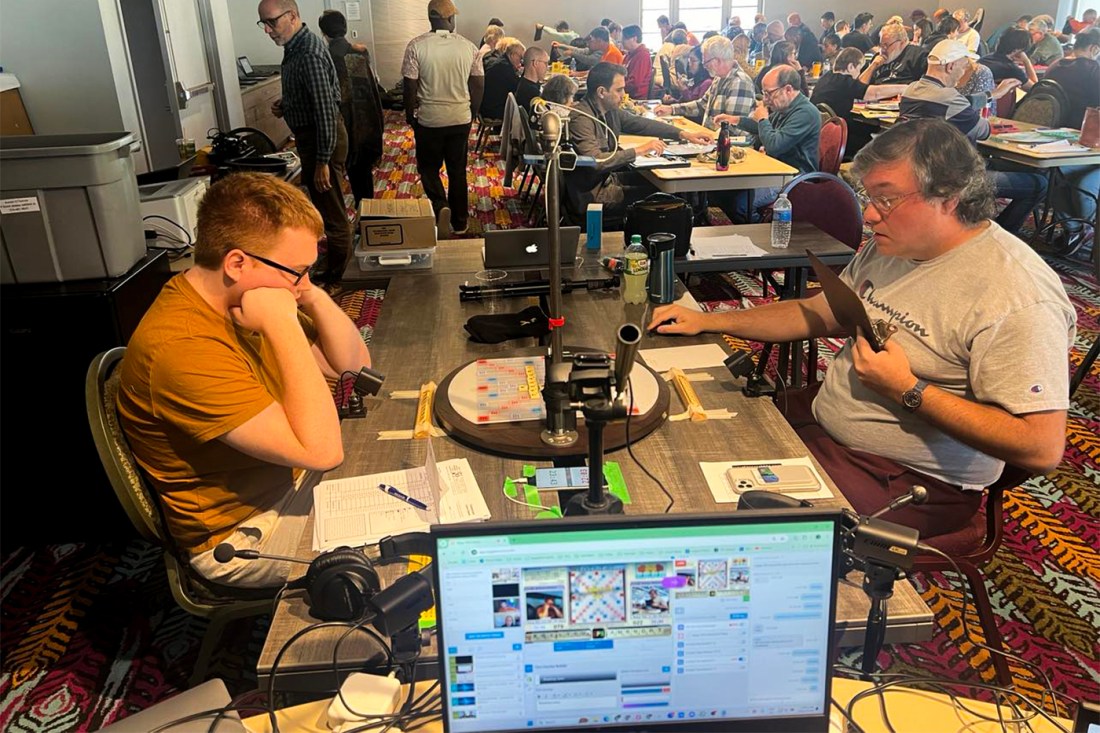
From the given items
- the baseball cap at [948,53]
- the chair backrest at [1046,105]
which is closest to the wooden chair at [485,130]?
the baseball cap at [948,53]

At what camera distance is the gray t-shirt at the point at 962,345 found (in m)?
1.68

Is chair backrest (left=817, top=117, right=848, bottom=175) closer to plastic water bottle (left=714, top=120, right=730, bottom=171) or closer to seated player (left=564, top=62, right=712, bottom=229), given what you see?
plastic water bottle (left=714, top=120, right=730, bottom=171)

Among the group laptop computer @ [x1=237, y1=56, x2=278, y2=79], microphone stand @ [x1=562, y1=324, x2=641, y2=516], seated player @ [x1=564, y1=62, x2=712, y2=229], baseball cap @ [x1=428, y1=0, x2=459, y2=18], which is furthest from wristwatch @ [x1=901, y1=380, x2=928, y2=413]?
laptop computer @ [x1=237, y1=56, x2=278, y2=79]

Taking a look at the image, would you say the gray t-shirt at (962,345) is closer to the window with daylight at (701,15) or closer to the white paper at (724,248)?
the white paper at (724,248)

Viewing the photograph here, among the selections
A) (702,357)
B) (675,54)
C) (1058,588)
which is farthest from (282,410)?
(675,54)

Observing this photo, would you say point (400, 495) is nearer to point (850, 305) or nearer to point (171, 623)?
point (850, 305)

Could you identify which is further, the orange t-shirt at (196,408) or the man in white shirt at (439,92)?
the man in white shirt at (439,92)

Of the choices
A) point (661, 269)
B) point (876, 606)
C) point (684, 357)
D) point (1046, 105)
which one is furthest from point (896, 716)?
point (1046, 105)

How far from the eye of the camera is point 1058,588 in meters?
2.51

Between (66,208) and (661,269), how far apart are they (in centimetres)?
183

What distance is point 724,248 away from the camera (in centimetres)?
338

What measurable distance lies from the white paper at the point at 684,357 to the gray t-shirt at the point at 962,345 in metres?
0.29

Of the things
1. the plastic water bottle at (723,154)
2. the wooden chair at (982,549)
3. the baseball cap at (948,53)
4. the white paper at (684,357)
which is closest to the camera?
the wooden chair at (982,549)

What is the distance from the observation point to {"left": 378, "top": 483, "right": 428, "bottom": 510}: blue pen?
61.3 inches
